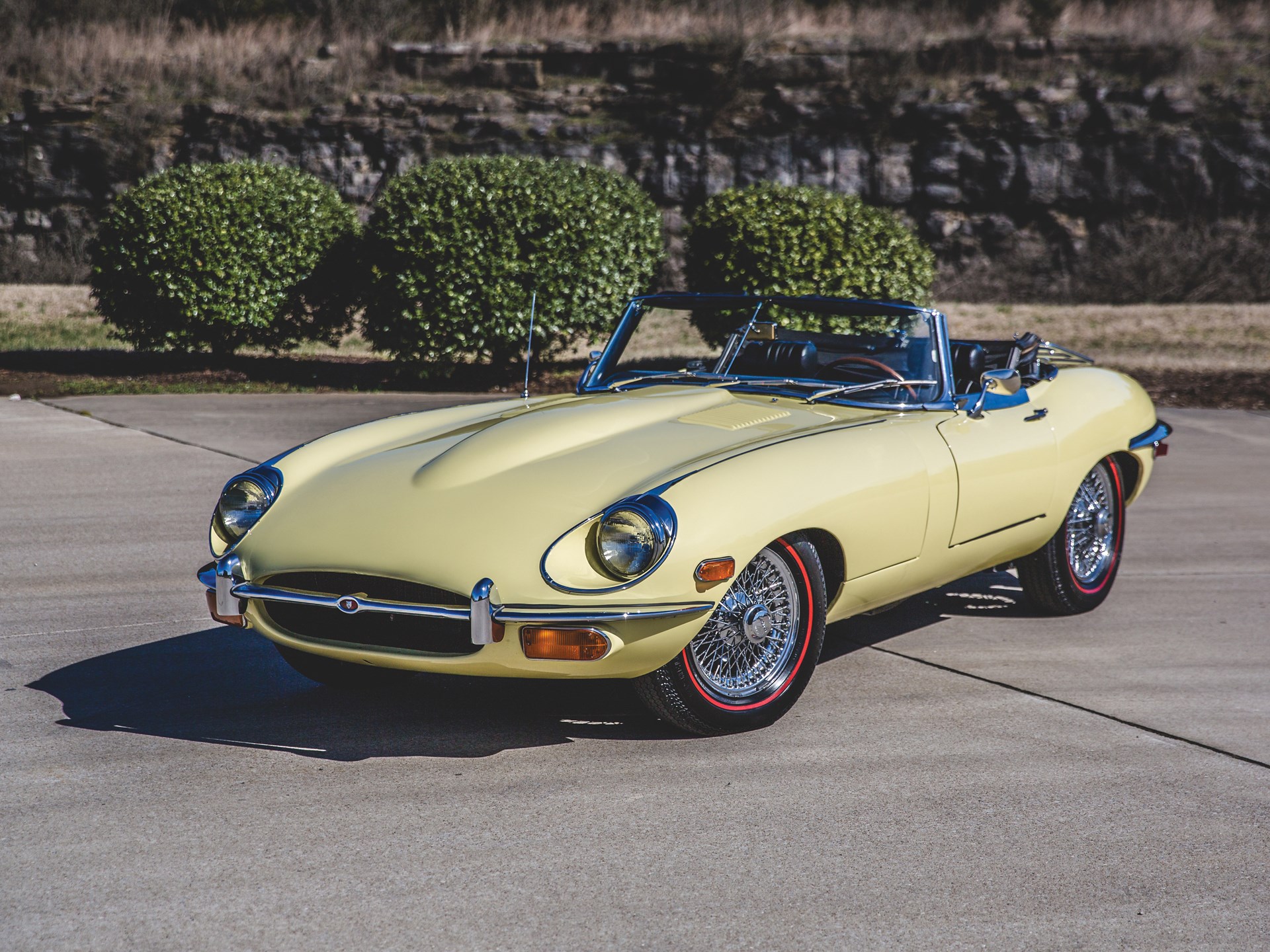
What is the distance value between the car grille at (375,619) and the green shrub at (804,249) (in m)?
10.9

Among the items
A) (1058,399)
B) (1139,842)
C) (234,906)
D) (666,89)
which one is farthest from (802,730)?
(666,89)

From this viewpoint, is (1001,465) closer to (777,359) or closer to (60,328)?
(777,359)

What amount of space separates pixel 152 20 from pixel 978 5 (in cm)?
1738

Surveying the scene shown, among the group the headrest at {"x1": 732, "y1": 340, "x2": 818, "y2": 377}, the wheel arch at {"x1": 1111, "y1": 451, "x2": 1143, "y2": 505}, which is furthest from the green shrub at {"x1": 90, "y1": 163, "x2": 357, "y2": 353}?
the wheel arch at {"x1": 1111, "y1": 451, "x2": 1143, "y2": 505}

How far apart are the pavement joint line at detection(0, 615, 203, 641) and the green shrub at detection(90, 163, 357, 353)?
9.47m

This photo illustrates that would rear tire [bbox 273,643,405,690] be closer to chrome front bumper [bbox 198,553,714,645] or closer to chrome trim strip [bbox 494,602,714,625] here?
chrome front bumper [bbox 198,553,714,645]

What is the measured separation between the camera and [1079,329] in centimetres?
2003

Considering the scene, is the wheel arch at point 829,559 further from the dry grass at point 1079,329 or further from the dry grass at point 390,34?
the dry grass at point 390,34

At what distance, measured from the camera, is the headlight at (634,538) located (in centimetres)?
382

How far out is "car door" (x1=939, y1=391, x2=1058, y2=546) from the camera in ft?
16.3

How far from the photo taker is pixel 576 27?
26.3 m

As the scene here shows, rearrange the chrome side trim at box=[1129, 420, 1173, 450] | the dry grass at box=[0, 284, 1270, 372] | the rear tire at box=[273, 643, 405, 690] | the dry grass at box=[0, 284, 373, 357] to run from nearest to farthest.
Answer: the rear tire at box=[273, 643, 405, 690]
the chrome side trim at box=[1129, 420, 1173, 450]
the dry grass at box=[0, 284, 373, 357]
the dry grass at box=[0, 284, 1270, 372]

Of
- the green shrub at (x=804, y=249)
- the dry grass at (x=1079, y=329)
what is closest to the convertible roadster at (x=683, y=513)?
the green shrub at (x=804, y=249)

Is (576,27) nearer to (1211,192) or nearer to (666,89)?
(666,89)
